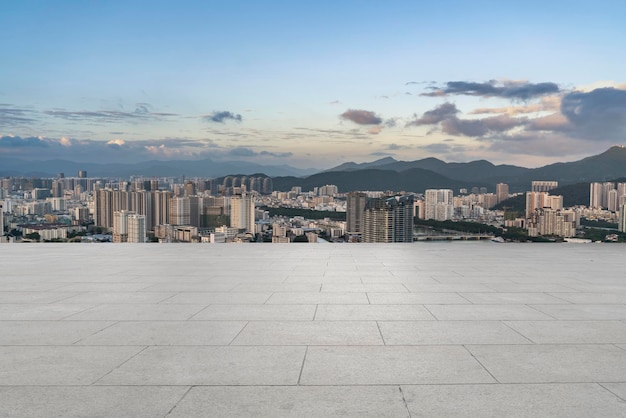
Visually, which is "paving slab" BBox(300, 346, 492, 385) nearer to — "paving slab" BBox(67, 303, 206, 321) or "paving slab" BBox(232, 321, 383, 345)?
"paving slab" BBox(232, 321, 383, 345)

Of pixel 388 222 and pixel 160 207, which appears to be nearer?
pixel 388 222

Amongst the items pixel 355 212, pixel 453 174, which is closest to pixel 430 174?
pixel 453 174

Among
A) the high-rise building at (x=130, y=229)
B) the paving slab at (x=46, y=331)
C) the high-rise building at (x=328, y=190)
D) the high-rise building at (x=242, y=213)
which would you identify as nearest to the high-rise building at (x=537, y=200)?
the high-rise building at (x=242, y=213)

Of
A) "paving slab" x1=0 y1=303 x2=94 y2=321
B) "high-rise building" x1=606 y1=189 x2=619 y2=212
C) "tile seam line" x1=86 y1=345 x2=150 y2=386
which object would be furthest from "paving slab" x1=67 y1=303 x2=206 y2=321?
"high-rise building" x1=606 y1=189 x2=619 y2=212

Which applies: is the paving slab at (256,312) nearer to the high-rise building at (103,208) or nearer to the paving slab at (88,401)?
the paving slab at (88,401)

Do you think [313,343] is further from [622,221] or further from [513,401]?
[622,221]

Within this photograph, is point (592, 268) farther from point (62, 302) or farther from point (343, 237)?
point (343, 237)

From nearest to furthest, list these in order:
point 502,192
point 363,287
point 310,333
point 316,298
Result: point 310,333 → point 316,298 → point 363,287 → point 502,192

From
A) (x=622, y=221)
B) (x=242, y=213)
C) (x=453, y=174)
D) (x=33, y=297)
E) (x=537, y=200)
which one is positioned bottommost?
(x=33, y=297)
